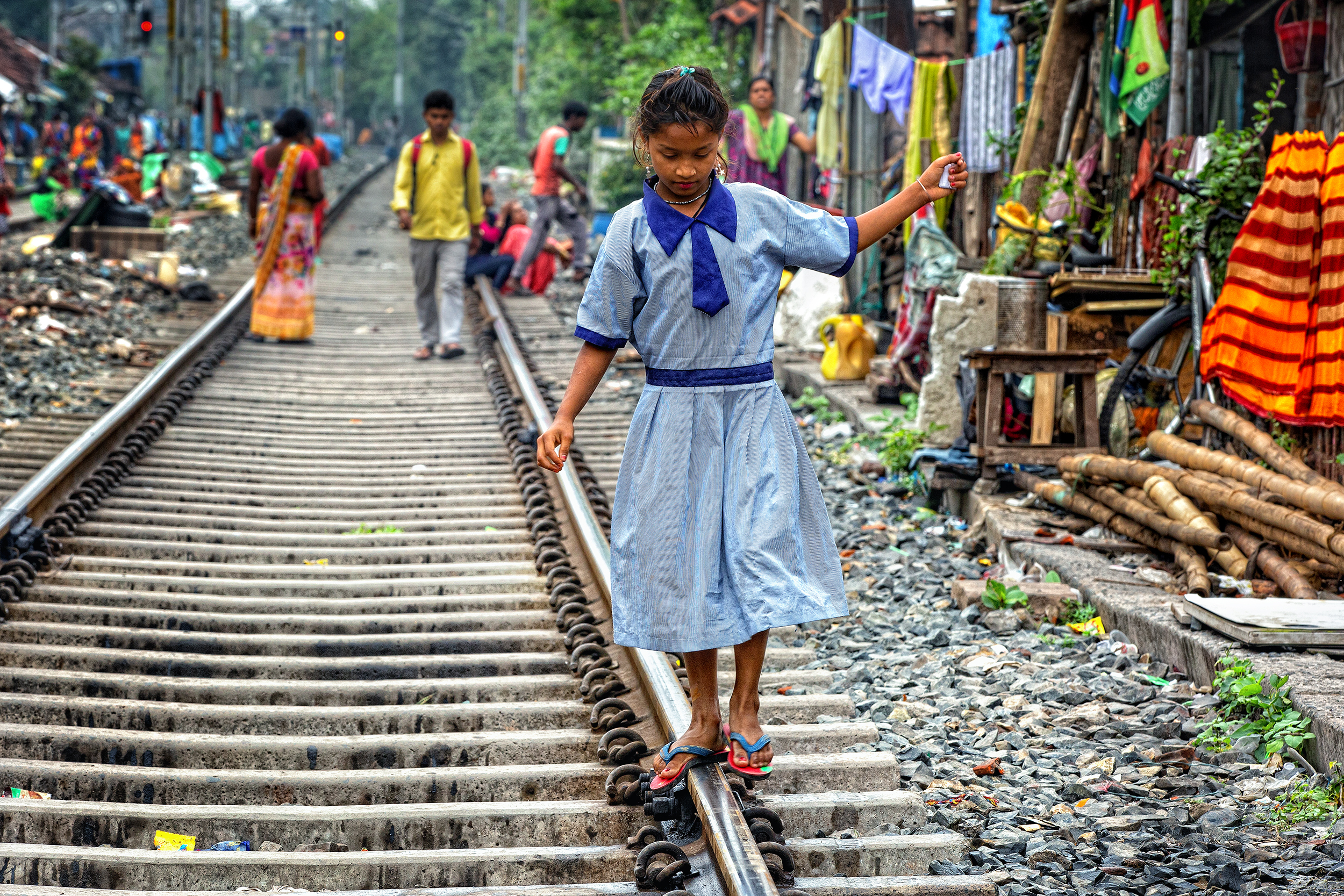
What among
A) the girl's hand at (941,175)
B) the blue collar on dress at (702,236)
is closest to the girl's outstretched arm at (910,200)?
the girl's hand at (941,175)

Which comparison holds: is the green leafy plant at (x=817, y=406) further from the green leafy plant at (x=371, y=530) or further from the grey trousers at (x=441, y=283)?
the green leafy plant at (x=371, y=530)

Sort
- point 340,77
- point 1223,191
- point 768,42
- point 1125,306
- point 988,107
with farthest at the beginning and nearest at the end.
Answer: point 340,77 → point 768,42 → point 988,107 → point 1125,306 → point 1223,191

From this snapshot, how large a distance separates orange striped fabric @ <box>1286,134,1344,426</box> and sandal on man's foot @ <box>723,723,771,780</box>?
3116 millimetres

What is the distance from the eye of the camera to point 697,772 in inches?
120

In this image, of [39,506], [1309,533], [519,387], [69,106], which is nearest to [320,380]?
[519,387]

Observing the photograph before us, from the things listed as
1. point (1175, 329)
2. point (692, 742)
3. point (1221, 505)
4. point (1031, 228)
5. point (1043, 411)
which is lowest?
point (692, 742)

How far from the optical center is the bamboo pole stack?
4652 mm

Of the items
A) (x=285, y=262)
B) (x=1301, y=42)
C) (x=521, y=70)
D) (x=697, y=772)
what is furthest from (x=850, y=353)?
(x=521, y=70)

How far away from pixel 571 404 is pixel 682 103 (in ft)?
2.42

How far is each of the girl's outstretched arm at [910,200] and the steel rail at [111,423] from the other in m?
3.59

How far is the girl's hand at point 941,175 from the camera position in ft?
10.1

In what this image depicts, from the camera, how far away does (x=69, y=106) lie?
123 ft

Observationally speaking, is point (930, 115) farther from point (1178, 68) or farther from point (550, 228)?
point (550, 228)

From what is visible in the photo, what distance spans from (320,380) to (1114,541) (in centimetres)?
588
